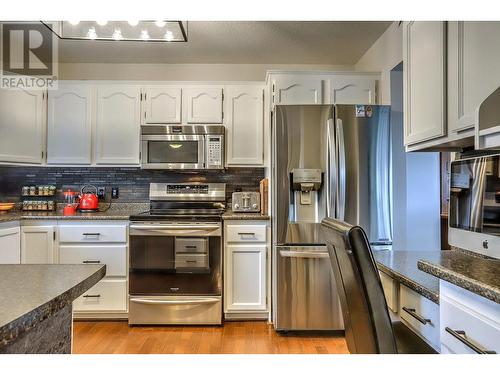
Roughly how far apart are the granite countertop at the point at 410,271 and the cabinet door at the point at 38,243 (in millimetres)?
2565

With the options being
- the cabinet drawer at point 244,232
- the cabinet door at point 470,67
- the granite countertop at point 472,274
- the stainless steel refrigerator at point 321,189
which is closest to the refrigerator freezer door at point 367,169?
the stainless steel refrigerator at point 321,189

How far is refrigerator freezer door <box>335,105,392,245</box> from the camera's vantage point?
262 centimetres

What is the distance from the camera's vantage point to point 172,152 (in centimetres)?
316

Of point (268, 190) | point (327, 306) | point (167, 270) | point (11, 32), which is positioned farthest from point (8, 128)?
point (327, 306)

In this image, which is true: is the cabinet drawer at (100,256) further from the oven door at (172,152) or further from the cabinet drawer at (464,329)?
the cabinet drawer at (464,329)

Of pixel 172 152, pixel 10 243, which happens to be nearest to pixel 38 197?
pixel 10 243

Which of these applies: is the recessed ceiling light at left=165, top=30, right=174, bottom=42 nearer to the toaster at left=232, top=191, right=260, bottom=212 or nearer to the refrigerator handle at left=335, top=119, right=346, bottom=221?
the refrigerator handle at left=335, top=119, right=346, bottom=221

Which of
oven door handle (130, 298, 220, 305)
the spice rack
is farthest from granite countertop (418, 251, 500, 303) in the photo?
the spice rack

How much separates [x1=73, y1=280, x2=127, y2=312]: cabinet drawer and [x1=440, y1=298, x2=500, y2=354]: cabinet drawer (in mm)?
2515

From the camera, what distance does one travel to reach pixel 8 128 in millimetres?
3006

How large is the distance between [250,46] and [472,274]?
2773mm

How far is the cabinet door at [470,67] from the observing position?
1.08 meters

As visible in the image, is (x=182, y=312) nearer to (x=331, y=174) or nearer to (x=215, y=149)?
(x=215, y=149)

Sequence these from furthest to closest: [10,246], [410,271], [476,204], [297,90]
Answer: [297,90]
[10,246]
[410,271]
[476,204]
